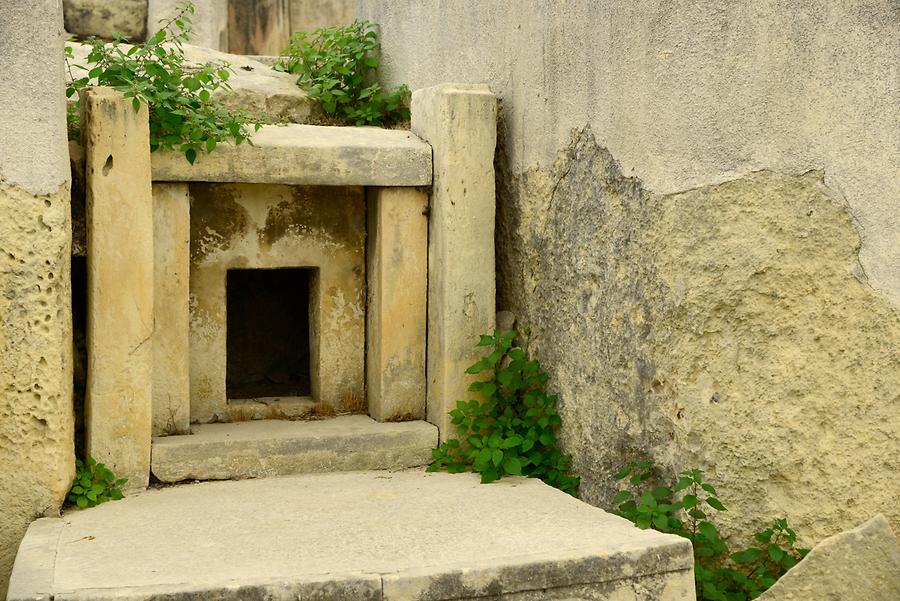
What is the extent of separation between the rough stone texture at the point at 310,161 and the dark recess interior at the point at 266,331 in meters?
1.77

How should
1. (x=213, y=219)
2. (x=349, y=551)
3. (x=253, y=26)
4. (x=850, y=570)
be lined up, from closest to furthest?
1. (x=850, y=570)
2. (x=349, y=551)
3. (x=213, y=219)
4. (x=253, y=26)

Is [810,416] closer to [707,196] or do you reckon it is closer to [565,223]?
[707,196]

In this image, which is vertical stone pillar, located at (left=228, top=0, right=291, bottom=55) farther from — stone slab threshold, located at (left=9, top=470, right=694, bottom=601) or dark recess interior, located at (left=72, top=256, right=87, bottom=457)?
stone slab threshold, located at (left=9, top=470, right=694, bottom=601)

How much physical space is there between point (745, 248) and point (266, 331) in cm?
389

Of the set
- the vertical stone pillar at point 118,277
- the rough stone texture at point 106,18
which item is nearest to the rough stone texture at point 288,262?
the vertical stone pillar at point 118,277

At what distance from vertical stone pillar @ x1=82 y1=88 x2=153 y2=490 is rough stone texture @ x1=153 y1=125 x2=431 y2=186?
20cm

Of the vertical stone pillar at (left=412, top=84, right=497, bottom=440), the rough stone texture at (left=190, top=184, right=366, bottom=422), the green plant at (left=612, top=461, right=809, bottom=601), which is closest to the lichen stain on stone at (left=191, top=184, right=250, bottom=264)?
the rough stone texture at (left=190, top=184, right=366, bottom=422)

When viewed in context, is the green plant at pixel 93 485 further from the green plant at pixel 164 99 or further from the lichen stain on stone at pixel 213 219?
the green plant at pixel 164 99

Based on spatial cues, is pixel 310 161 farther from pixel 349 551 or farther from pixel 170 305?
pixel 349 551

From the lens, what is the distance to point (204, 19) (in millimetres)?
9570

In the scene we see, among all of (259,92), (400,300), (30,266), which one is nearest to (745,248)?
(400,300)

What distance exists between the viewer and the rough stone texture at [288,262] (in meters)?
5.22

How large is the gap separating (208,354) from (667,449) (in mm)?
2236

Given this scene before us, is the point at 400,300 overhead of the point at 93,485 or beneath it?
overhead
